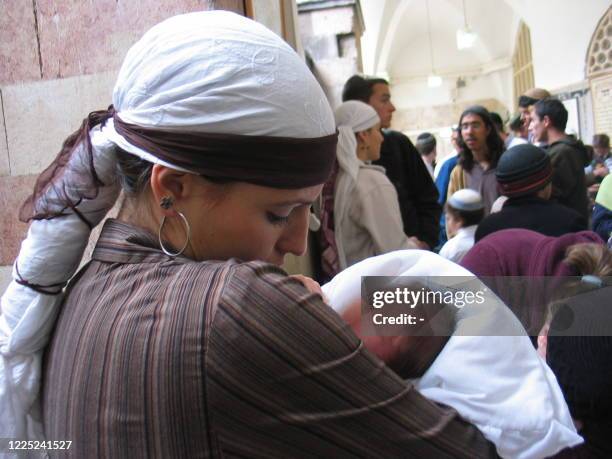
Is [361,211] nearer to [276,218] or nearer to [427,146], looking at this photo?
[276,218]

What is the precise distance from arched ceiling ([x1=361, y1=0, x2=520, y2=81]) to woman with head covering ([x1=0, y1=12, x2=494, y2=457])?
12.9 meters

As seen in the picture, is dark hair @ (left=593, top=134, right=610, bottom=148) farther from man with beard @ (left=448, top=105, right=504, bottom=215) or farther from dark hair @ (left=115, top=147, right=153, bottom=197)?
dark hair @ (left=115, top=147, right=153, bottom=197)

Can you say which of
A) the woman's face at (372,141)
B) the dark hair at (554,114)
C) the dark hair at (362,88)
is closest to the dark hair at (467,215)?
the woman's face at (372,141)

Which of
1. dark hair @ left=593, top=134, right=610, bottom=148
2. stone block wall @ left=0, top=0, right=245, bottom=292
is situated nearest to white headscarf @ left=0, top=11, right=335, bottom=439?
stone block wall @ left=0, top=0, right=245, bottom=292

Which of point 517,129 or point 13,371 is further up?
point 517,129

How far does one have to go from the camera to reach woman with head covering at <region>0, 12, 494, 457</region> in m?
0.66

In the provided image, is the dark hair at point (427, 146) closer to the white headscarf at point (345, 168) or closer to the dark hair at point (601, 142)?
the dark hair at point (601, 142)

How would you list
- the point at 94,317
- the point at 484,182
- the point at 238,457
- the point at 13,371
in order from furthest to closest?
the point at 484,182 → the point at 13,371 → the point at 94,317 → the point at 238,457

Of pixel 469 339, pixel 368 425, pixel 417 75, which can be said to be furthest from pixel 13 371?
pixel 417 75

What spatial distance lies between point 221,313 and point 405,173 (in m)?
2.65

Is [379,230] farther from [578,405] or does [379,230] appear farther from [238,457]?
[238,457]

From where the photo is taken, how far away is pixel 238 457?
0.66 m

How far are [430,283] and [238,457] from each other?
0.42 m

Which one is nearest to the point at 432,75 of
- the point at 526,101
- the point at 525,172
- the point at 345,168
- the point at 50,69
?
the point at 526,101
